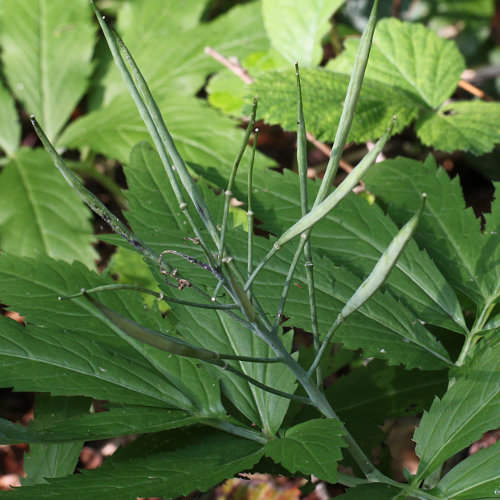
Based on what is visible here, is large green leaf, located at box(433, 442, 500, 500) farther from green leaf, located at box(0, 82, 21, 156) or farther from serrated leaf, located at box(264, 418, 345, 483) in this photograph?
green leaf, located at box(0, 82, 21, 156)

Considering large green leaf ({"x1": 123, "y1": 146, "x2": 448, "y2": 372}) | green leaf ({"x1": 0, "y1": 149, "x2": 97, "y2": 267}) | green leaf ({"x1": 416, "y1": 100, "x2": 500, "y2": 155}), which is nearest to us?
large green leaf ({"x1": 123, "y1": 146, "x2": 448, "y2": 372})

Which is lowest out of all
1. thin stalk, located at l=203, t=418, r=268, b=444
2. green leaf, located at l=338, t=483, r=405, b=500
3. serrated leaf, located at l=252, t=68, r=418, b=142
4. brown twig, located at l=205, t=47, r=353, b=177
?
green leaf, located at l=338, t=483, r=405, b=500

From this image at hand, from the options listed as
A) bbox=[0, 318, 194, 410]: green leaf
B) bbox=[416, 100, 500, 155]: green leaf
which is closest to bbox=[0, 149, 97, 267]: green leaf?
bbox=[0, 318, 194, 410]: green leaf

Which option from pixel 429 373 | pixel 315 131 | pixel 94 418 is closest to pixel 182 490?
pixel 94 418

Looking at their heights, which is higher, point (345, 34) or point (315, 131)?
point (345, 34)

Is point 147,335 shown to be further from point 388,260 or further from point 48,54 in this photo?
point 48,54

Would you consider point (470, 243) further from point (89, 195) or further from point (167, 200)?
point (89, 195)
